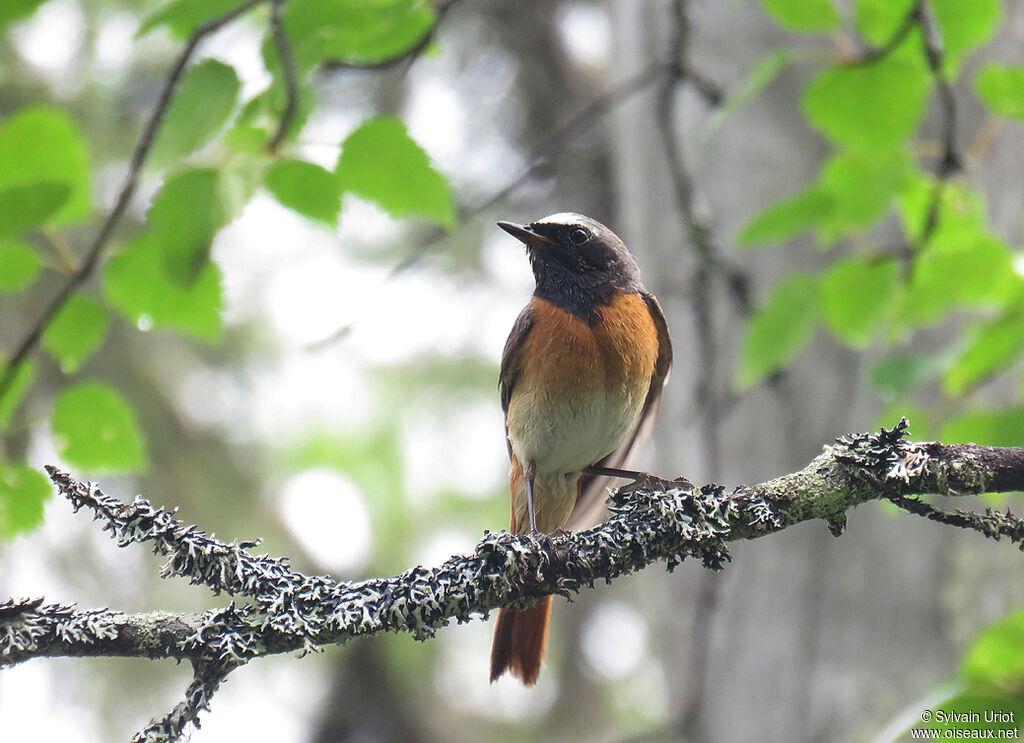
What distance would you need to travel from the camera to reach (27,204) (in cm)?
229

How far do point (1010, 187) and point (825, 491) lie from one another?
3.58 meters

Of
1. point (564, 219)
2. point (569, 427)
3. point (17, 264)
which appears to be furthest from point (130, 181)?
point (564, 219)

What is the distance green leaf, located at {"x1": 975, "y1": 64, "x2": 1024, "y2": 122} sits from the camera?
289cm

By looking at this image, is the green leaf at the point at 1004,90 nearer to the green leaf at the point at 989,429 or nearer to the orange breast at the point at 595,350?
the green leaf at the point at 989,429

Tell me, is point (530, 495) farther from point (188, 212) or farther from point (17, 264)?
point (17, 264)

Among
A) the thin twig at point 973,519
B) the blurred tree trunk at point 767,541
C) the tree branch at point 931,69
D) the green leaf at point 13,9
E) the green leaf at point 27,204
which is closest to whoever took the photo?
the thin twig at point 973,519

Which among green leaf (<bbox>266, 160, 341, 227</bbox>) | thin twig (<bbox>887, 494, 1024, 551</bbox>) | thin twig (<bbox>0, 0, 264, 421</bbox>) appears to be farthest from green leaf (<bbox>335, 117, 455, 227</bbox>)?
thin twig (<bbox>887, 494, 1024, 551</bbox>)

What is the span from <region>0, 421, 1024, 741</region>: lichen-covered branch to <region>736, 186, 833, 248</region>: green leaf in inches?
44.8

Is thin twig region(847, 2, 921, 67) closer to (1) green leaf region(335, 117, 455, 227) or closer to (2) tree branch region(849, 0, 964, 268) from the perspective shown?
(2) tree branch region(849, 0, 964, 268)

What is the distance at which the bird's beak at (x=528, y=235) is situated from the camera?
3.86 metres

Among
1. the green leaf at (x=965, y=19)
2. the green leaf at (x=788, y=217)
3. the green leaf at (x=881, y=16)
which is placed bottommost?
the green leaf at (x=788, y=217)

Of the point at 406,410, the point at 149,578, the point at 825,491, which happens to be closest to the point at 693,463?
the point at 825,491

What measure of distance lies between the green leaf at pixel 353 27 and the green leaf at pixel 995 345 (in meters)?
1.87

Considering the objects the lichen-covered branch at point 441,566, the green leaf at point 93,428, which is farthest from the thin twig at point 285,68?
the lichen-covered branch at point 441,566
